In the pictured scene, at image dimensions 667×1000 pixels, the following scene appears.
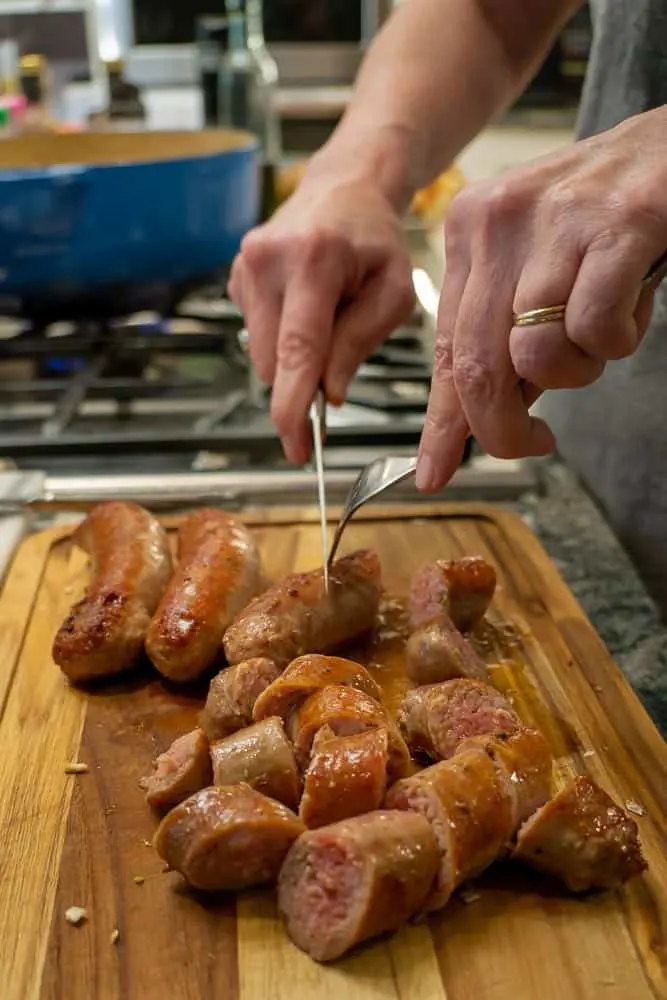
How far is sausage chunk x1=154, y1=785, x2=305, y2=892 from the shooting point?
0.97m

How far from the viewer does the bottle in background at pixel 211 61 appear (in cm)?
346

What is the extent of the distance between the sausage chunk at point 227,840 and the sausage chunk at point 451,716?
196 mm

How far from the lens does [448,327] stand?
1192 mm

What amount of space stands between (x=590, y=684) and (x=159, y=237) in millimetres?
Answer: 1169

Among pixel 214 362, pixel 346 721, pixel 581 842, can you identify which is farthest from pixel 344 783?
pixel 214 362

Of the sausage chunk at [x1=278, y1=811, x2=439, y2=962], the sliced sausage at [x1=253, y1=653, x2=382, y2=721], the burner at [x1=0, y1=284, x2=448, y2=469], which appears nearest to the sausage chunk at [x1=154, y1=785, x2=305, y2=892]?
the sausage chunk at [x1=278, y1=811, x2=439, y2=962]

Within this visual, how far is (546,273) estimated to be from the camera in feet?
3.29

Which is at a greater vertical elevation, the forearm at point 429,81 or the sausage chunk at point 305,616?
the forearm at point 429,81

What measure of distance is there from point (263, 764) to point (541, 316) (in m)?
0.51

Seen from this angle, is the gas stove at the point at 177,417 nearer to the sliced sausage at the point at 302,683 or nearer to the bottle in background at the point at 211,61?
the sliced sausage at the point at 302,683

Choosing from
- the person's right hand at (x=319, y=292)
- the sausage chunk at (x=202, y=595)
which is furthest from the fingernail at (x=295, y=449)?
the sausage chunk at (x=202, y=595)

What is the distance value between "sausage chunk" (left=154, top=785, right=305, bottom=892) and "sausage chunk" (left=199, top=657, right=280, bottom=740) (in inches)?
7.2

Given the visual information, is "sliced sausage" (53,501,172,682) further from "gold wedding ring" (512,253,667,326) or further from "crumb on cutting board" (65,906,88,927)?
"gold wedding ring" (512,253,667,326)

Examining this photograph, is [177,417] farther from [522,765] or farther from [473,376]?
[522,765]
